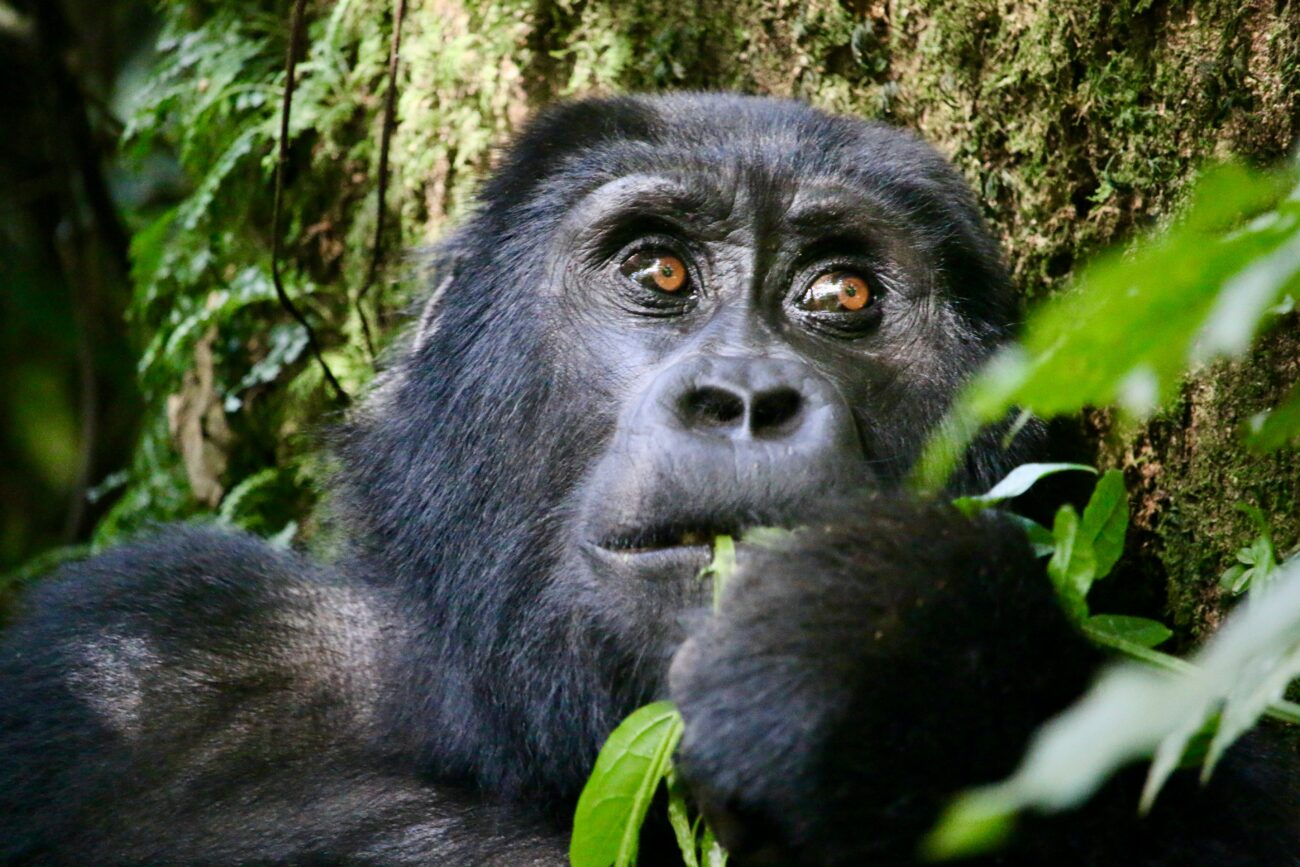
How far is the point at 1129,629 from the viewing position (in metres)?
2.50

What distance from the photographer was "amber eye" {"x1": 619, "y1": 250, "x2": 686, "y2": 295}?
3.31 metres

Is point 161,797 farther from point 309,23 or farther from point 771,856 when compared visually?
point 309,23

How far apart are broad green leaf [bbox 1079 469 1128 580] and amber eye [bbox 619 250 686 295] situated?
1.21 meters

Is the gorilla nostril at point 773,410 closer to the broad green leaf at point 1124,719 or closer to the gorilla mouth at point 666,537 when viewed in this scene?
the gorilla mouth at point 666,537

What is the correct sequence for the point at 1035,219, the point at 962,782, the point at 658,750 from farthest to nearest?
the point at 1035,219 < the point at 658,750 < the point at 962,782

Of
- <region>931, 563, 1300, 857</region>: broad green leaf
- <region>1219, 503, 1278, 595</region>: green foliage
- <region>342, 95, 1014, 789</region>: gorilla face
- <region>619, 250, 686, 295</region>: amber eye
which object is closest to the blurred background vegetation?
<region>1219, 503, 1278, 595</region>: green foliage

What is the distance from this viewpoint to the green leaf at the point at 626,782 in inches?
97.1

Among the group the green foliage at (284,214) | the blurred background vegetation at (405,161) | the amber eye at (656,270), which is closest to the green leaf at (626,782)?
the amber eye at (656,270)

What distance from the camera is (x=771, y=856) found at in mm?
2195

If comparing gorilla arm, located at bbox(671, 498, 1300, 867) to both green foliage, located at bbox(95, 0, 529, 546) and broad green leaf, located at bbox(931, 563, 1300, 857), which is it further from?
green foliage, located at bbox(95, 0, 529, 546)

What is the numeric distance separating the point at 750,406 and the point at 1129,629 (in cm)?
84

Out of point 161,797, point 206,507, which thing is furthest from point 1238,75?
point 206,507

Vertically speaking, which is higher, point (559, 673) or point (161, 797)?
point (559, 673)

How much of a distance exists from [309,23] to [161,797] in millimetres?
3277
